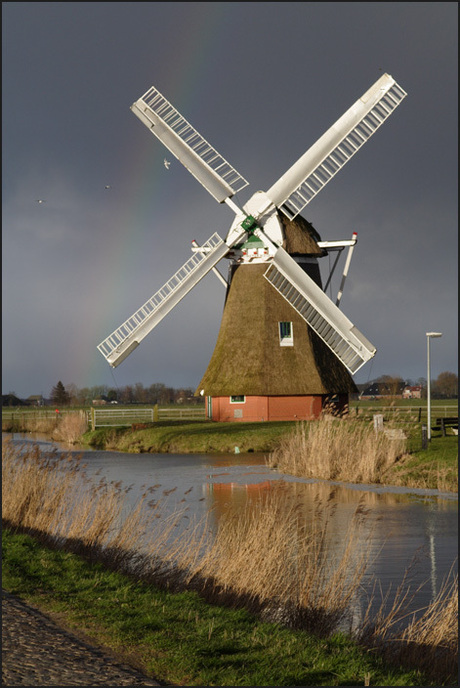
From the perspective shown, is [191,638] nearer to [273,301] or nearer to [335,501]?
[335,501]

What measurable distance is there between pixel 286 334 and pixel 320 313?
3.57 m

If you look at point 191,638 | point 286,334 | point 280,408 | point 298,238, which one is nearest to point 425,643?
point 191,638

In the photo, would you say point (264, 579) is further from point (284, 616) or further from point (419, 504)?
point (419, 504)

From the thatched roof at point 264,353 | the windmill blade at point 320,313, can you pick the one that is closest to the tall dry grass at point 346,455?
the windmill blade at point 320,313

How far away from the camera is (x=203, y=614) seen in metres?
7.17

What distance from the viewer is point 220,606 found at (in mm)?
7836

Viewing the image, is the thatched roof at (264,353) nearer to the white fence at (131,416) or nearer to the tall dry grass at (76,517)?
the white fence at (131,416)

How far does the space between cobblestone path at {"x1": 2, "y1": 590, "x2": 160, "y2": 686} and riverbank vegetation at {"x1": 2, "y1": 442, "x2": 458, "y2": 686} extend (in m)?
0.29

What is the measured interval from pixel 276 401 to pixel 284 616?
24.7 meters

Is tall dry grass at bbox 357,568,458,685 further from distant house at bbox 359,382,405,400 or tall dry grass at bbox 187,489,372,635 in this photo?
distant house at bbox 359,382,405,400

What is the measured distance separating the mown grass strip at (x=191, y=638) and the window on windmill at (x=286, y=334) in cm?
2438

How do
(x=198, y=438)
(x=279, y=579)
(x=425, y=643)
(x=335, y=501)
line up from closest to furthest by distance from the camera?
(x=425, y=643) → (x=279, y=579) → (x=335, y=501) → (x=198, y=438)

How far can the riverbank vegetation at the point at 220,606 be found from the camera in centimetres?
597

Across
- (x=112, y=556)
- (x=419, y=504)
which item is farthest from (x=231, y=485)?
(x=112, y=556)
